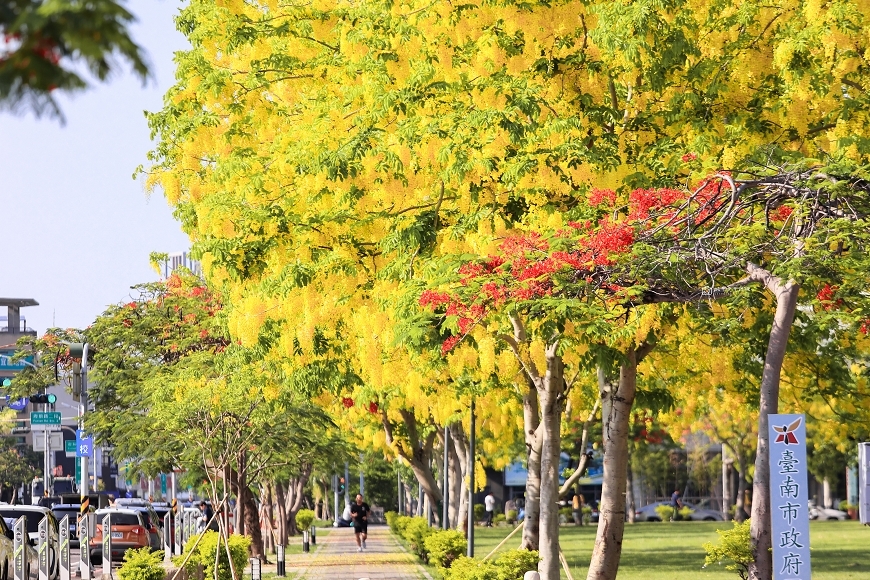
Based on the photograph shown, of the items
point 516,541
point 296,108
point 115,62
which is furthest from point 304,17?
point 516,541

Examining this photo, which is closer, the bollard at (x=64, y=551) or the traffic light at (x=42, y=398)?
the bollard at (x=64, y=551)

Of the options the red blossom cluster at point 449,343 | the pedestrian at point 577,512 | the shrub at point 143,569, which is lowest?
the pedestrian at point 577,512

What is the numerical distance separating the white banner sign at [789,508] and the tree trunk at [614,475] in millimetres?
5374

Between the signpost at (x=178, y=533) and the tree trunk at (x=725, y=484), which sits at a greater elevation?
the signpost at (x=178, y=533)

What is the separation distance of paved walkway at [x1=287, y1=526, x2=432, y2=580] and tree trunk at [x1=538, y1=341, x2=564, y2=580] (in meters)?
8.88

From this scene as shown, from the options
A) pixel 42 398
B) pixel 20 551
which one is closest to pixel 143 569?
pixel 20 551

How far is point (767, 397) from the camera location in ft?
38.6

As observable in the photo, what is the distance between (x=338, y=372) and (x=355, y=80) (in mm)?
6333

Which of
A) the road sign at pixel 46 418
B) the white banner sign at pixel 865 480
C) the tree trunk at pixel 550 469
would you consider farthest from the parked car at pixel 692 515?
the white banner sign at pixel 865 480

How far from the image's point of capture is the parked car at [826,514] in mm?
64938

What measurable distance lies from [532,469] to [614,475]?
13.4 feet

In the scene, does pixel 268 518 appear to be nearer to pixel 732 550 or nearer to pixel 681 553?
pixel 681 553

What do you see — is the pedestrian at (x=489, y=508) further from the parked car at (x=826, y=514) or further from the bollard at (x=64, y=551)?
the bollard at (x=64, y=551)

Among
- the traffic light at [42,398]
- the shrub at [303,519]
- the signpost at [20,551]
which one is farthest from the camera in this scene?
the shrub at [303,519]
